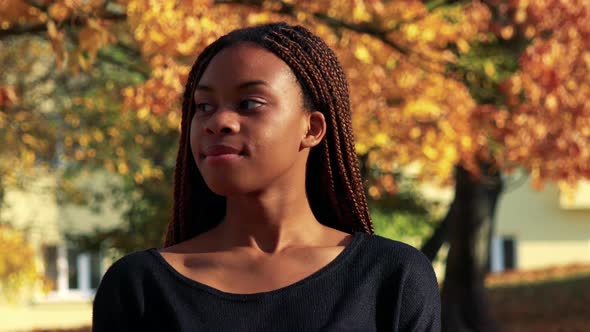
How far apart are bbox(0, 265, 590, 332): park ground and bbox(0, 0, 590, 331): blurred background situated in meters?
0.06

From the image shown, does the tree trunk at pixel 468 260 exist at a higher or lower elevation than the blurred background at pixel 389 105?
lower

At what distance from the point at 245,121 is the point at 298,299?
0.40m

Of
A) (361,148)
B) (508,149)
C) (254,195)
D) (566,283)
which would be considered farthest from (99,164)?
(254,195)

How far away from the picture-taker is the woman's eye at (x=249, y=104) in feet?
9.20

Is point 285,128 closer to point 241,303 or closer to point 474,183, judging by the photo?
point 241,303

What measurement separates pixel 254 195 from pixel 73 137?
484 inches

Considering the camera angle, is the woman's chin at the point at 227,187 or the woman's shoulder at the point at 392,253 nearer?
the woman's chin at the point at 227,187

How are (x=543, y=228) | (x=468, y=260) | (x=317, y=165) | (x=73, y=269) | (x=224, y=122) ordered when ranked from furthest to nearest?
(x=543, y=228), (x=73, y=269), (x=468, y=260), (x=317, y=165), (x=224, y=122)

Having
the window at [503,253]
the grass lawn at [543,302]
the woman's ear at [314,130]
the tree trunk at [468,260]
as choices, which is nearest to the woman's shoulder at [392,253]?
the woman's ear at [314,130]

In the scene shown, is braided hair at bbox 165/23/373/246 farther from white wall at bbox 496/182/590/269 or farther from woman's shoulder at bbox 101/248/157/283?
white wall at bbox 496/182/590/269

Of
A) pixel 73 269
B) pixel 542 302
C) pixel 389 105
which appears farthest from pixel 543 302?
pixel 73 269

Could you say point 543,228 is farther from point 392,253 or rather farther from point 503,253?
point 392,253

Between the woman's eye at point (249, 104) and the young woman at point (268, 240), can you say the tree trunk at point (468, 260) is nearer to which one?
the young woman at point (268, 240)

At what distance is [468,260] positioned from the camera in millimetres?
16781
